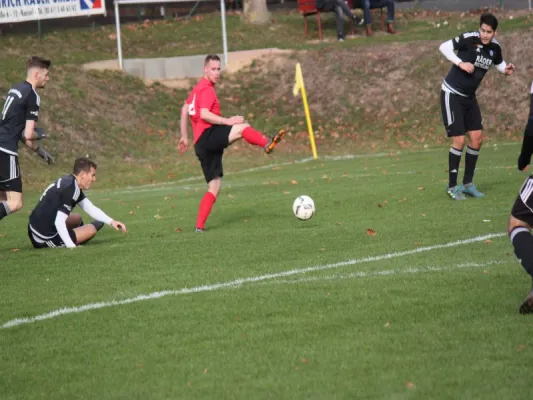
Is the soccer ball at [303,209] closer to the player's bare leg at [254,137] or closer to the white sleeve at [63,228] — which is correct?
the player's bare leg at [254,137]

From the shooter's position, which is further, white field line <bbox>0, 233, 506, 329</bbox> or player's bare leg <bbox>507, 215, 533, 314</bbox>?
white field line <bbox>0, 233, 506, 329</bbox>

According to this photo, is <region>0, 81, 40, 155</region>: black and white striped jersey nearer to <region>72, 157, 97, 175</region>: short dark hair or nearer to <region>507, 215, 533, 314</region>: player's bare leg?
<region>72, 157, 97, 175</region>: short dark hair

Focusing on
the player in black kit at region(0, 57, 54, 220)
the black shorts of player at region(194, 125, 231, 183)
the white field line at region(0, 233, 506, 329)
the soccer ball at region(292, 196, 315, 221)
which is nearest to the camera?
the white field line at region(0, 233, 506, 329)

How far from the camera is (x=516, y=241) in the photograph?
25.5 ft

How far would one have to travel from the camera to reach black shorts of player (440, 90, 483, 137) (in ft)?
Result: 50.8

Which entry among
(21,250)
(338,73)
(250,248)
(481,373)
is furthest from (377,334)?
(338,73)

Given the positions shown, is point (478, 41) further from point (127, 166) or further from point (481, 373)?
point (127, 166)

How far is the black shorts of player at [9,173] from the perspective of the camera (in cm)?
1316

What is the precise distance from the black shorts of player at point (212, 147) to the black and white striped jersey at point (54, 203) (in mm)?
1849

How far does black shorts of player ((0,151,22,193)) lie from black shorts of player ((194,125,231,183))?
2.17 metres

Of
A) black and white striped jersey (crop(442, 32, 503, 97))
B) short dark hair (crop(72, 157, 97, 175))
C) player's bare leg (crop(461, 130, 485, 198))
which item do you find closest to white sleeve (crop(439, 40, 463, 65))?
black and white striped jersey (crop(442, 32, 503, 97))

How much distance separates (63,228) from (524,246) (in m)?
6.24

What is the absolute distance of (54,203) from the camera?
12.5 meters

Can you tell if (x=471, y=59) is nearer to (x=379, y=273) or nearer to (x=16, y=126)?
(x=16, y=126)
